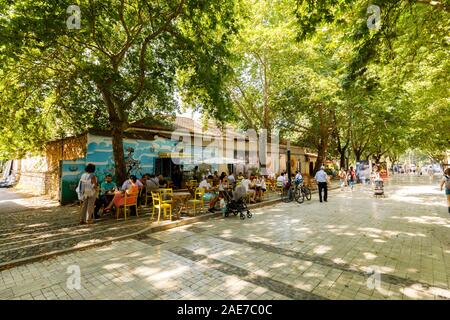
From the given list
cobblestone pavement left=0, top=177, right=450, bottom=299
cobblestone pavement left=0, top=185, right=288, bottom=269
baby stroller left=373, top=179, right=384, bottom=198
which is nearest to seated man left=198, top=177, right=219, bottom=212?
cobblestone pavement left=0, top=185, right=288, bottom=269

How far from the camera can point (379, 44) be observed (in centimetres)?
616

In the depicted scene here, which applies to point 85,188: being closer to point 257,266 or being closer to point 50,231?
point 50,231

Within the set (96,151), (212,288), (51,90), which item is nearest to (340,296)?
(212,288)

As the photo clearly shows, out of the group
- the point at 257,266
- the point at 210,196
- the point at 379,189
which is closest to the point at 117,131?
the point at 210,196

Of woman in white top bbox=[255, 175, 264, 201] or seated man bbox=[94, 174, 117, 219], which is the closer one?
seated man bbox=[94, 174, 117, 219]

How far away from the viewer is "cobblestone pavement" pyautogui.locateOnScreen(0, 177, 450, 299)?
3615 mm

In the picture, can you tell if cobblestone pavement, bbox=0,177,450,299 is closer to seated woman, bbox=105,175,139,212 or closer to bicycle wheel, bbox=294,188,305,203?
seated woman, bbox=105,175,139,212

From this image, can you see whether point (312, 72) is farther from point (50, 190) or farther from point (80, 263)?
point (50, 190)

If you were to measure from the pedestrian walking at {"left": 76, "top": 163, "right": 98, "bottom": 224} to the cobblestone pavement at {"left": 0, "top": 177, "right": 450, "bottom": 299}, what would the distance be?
271 centimetres

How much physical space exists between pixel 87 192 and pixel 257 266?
6.25 m

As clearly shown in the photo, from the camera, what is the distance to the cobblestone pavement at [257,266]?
3.62m

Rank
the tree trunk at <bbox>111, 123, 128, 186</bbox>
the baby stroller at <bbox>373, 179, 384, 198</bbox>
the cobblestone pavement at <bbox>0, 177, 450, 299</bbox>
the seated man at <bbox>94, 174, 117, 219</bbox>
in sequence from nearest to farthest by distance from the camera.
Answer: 1. the cobblestone pavement at <bbox>0, 177, 450, 299</bbox>
2. the seated man at <bbox>94, 174, 117, 219</bbox>
3. the tree trunk at <bbox>111, 123, 128, 186</bbox>
4. the baby stroller at <bbox>373, 179, 384, 198</bbox>

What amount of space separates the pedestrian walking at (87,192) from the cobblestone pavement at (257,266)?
2.71 metres

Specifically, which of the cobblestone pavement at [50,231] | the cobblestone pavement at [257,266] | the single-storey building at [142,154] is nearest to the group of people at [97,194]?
the cobblestone pavement at [50,231]
